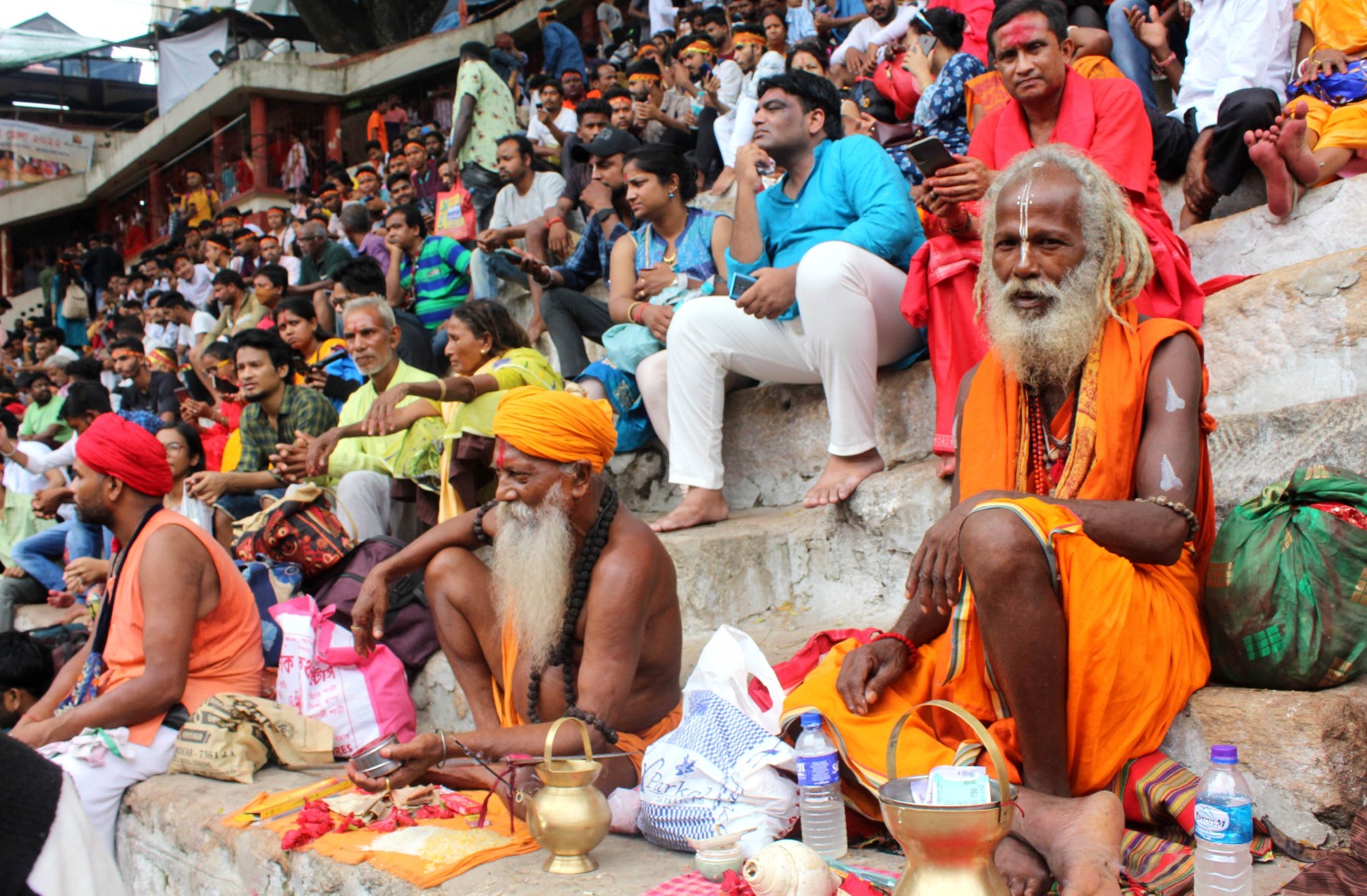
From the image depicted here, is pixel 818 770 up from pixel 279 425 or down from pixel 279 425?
down

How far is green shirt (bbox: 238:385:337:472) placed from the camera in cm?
598

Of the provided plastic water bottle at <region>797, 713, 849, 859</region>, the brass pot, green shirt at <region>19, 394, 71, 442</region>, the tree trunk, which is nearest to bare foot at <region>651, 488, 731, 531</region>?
the brass pot

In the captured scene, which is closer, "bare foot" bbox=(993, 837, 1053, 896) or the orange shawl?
"bare foot" bbox=(993, 837, 1053, 896)

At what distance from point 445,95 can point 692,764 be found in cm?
1872

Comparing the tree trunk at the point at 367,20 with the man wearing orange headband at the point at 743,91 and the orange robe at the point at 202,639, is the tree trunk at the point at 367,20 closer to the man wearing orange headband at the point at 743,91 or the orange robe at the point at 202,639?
the man wearing orange headband at the point at 743,91

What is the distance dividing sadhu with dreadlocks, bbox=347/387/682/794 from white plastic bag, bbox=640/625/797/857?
27cm

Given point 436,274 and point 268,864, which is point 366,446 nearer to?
point 436,274

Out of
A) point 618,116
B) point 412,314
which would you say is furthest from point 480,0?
point 412,314

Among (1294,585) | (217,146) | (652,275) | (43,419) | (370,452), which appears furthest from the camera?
(217,146)

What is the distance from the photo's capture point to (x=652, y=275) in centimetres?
564

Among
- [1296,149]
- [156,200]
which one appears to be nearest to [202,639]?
[1296,149]

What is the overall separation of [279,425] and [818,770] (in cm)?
435

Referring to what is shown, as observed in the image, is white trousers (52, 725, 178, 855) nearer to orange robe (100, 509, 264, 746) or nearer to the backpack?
orange robe (100, 509, 264, 746)

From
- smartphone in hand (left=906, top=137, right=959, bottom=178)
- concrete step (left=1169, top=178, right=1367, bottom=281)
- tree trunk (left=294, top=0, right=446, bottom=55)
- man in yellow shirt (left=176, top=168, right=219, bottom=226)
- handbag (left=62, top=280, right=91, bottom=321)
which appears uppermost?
tree trunk (left=294, top=0, right=446, bottom=55)
